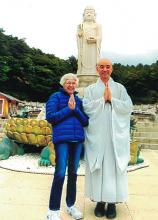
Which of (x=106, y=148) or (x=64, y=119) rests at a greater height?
(x=64, y=119)

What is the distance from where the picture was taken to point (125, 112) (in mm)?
3670

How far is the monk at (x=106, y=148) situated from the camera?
3576 mm

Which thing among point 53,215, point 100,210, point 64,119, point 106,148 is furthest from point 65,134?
point 100,210

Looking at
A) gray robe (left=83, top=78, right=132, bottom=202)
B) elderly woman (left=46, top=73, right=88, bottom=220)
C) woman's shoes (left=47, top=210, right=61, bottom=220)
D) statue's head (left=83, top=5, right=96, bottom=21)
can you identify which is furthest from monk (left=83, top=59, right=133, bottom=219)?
statue's head (left=83, top=5, right=96, bottom=21)

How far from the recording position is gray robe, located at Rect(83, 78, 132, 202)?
357 cm

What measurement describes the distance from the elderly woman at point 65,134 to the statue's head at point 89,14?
8.04 metres

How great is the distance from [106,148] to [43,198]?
1220 millimetres

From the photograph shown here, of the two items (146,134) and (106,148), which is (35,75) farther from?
(106,148)

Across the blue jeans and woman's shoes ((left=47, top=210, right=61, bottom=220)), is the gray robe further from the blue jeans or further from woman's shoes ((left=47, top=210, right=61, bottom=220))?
woman's shoes ((left=47, top=210, right=61, bottom=220))

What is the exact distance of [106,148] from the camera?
3.61 m

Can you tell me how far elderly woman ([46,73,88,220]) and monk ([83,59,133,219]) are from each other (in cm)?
15

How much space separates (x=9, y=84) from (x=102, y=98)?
3108 cm

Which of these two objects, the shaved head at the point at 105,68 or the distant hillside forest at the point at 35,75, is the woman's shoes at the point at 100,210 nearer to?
the shaved head at the point at 105,68

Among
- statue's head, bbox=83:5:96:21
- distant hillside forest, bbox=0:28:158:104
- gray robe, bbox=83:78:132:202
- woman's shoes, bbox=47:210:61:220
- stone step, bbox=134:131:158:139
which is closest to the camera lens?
woman's shoes, bbox=47:210:61:220
